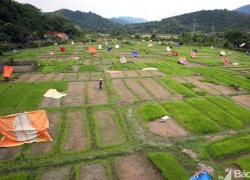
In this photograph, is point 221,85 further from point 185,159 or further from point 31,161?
point 31,161

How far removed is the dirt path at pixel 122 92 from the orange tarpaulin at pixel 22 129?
33.9 ft

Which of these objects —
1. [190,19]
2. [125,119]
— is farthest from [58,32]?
[190,19]

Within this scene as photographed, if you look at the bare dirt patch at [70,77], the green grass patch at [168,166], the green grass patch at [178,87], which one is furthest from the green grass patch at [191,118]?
the bare dirt patch at [70,77]

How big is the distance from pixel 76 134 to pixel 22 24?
78.1m

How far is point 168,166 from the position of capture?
13648 millimetres

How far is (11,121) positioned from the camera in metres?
15.7

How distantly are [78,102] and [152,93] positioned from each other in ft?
29.0

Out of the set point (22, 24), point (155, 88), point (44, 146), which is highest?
point (22, 24)

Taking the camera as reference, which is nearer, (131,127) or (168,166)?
(168,166)

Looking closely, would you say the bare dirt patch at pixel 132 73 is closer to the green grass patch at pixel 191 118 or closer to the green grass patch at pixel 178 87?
the green grass patch at pixel 178 87

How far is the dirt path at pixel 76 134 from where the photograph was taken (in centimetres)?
1578

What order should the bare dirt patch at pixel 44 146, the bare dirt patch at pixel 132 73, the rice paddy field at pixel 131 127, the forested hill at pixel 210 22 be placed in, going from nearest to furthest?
the rice paddy field at pixel 131 127 → the bare dirt patch at pixel 44 146 → the bare dirt patch at pixel 132 73 → the forested hill at pixel 210 22

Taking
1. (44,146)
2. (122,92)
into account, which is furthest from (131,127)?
(122,92)

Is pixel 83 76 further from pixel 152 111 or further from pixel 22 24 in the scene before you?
pixel 22 24
